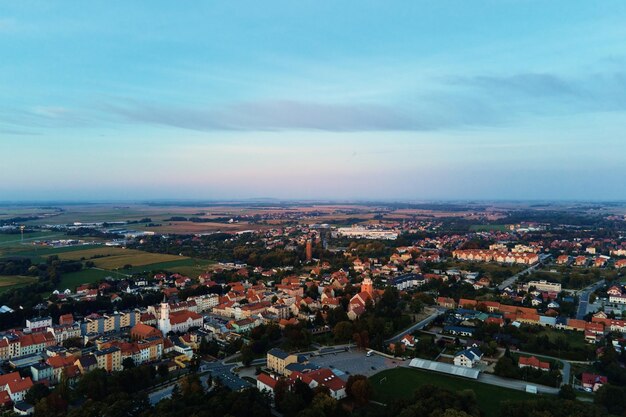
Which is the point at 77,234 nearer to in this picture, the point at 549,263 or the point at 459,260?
the point at 459,260

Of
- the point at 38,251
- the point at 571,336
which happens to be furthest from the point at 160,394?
the point at 38,251

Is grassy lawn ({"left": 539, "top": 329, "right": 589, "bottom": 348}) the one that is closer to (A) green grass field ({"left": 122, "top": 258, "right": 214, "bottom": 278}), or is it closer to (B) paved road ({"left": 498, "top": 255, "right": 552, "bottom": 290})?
(B) paved road ({"left": 498, "top": 255, "right": 552, "bottom": 290})

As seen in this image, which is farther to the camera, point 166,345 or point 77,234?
point 77,234

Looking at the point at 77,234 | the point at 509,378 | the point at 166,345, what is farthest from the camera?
the point at 77,234

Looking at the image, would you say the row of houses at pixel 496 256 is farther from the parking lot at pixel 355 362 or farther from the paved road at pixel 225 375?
the paved road at pixel 225 375

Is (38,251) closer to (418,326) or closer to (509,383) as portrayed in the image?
(418,326)

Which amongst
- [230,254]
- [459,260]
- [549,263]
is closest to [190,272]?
[230,254]
